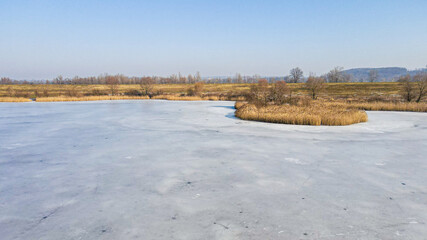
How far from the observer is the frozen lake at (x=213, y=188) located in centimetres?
308

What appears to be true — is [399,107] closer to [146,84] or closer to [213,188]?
[213,188]

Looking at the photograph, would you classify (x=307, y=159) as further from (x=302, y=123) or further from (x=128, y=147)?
(x=302, y=123)

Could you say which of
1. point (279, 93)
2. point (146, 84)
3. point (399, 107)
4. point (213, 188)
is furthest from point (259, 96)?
point (146, 84)

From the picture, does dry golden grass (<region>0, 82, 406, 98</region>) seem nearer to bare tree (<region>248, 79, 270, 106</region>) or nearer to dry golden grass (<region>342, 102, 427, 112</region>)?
dry golden grass (<region>342, 102, 427, 112</region>)

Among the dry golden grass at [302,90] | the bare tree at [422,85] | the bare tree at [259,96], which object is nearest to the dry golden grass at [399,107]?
the bare tree at [422,85]

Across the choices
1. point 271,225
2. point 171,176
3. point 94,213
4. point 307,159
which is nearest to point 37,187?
point 94,213

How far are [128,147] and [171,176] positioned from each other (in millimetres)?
2896

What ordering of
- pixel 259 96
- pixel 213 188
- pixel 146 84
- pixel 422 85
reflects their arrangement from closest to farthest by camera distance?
pixel 213 188
pixel 259 96
pixel 422 85
pixel 146 84

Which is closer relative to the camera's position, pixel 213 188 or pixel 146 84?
pixel 213 188

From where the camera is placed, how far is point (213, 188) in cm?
432

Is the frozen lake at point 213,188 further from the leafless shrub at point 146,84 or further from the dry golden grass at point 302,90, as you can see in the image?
the dry golden grass at point 302,90

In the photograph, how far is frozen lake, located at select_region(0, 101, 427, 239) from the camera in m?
3.08

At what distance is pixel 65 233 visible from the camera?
2963 millimetres

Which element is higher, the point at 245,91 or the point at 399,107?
the point at 245,91
